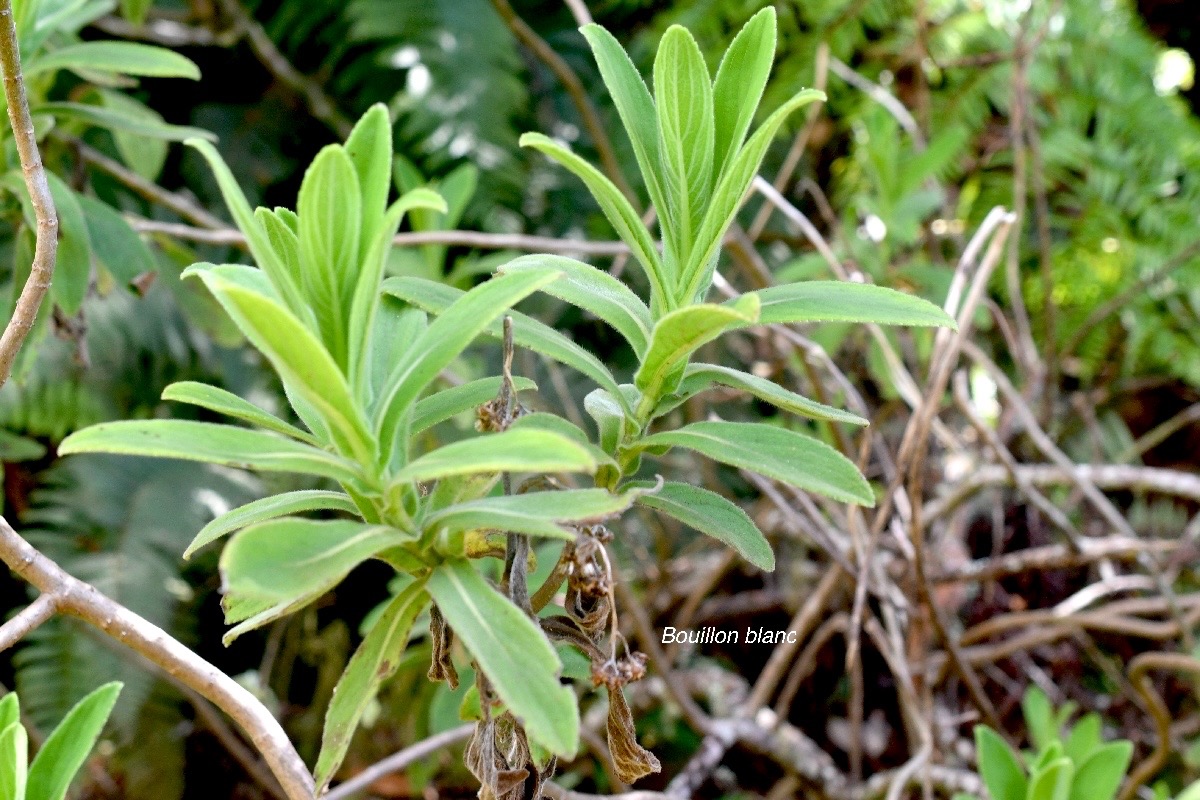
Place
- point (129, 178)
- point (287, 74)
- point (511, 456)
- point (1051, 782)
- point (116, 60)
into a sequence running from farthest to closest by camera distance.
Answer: point (287, 74) < point (129, 178) < point (116, 60) < point (1051, 782) < point (511, 456)

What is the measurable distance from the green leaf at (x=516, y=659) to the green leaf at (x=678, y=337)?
12 cm

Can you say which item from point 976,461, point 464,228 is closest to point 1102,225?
point 976,461

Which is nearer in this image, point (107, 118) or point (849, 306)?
point (849, 306)

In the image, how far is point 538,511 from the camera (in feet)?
1.19

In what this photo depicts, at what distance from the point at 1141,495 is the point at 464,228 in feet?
4.38

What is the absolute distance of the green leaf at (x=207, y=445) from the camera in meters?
0.34

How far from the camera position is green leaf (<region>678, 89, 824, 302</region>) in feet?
1.33

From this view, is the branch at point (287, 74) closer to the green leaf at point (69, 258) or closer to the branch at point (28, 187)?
the green leaf at point (69, 258)

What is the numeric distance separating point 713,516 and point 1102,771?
0.44 metres

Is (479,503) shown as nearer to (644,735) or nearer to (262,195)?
(644,735)

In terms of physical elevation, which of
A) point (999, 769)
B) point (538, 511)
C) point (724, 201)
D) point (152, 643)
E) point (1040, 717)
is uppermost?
point (724, 201)

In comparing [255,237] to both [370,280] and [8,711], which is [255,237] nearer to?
[370,280]

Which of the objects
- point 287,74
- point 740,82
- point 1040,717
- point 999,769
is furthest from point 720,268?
point 740,82

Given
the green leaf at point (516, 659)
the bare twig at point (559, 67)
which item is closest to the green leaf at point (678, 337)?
the green leaf at point (516, 659)
